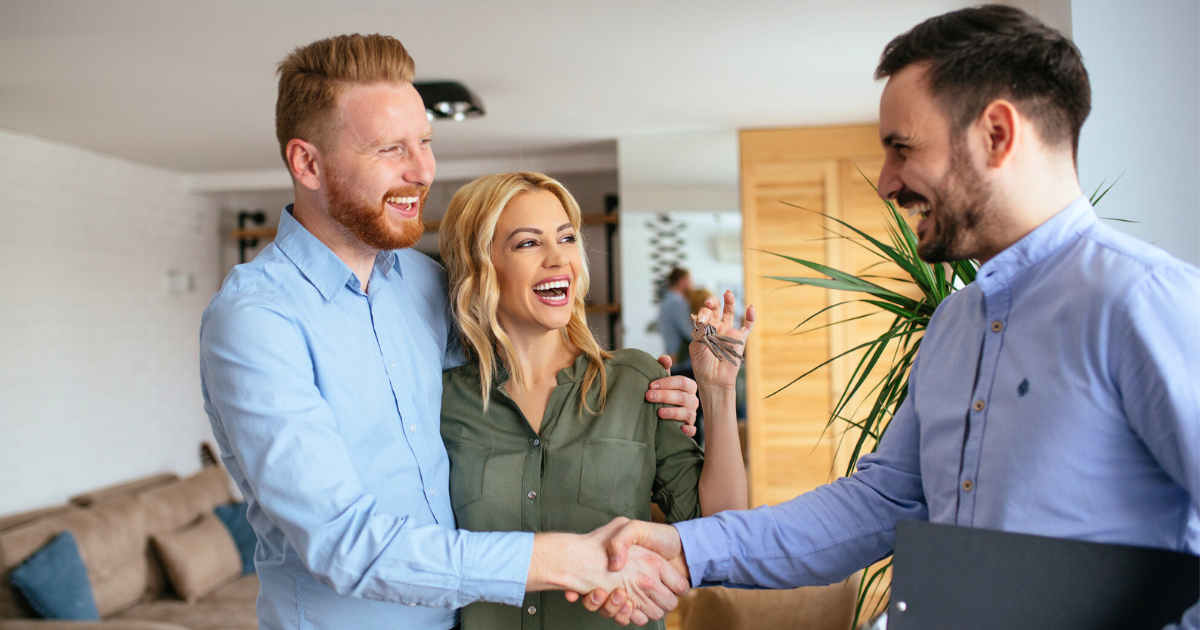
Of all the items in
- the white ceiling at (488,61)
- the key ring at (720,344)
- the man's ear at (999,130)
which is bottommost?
the key ring at (720,344)

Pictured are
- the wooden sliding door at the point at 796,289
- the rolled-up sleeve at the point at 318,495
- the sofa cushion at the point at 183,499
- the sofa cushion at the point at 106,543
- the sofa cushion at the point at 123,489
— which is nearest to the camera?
the rolled-up sleeve at the point at 318,495

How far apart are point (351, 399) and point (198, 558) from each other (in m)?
3.39

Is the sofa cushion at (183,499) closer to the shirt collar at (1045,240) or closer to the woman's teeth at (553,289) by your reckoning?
the woman's teeth at (553,289)

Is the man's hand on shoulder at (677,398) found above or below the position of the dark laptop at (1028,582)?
above

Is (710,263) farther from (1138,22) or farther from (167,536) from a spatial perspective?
(167,536)

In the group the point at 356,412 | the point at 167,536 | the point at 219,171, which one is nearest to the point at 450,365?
the point at 356,412

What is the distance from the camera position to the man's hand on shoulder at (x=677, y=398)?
1.66 metres

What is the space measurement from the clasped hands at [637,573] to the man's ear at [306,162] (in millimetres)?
854

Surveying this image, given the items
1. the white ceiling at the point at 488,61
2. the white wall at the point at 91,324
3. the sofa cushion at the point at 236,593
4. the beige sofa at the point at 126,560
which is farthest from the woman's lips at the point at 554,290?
the white wall at the point at 91,324

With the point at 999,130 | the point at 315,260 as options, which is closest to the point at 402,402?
the point at 315,260

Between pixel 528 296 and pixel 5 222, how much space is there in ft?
13.4

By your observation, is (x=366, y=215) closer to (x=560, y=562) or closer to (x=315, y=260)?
(x=315, y=260)

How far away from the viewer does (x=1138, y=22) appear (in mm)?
2150

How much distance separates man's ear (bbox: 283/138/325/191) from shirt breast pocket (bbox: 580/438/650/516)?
2.45 ft
